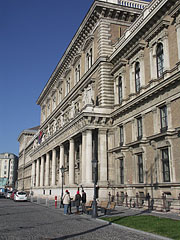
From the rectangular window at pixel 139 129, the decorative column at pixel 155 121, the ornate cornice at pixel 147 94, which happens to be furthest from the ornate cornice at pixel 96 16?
the decorative column at pixel 155 121

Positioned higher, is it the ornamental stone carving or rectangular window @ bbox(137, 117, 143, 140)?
the ornamental stone carving

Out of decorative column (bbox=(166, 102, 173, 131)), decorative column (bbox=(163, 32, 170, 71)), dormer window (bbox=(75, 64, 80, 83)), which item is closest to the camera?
decorative column (bbox=(166, 102, 173, 131))

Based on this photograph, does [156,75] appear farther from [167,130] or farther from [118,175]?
[118,175]

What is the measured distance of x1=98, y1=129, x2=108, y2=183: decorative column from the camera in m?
31.5

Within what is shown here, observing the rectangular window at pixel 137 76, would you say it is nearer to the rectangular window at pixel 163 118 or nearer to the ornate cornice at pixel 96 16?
the rectangular window at pixel 163 118

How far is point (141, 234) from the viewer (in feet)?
42.4

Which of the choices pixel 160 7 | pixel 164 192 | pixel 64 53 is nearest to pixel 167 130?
pixel 164 192

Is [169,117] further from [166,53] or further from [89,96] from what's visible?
[89,96]

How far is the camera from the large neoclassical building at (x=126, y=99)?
2283 cm

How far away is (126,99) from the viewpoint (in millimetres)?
29922

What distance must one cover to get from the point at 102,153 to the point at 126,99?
20.8 ft

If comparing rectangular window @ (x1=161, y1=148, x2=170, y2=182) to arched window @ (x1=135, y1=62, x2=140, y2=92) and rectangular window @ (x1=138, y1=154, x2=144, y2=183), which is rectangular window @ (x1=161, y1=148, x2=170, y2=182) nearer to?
rectangular window @ (x1=138, y1=154, x2=144, y2=183)

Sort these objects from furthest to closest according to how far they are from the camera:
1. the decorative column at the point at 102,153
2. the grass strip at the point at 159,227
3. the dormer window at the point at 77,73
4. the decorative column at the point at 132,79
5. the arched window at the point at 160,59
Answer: the dormer window at the point at 77,73, the decorative column at the point at 102,153, the decorative column at the point at 132,79, the arched window at the point at 160,59, the grass strip at the point at 159,227

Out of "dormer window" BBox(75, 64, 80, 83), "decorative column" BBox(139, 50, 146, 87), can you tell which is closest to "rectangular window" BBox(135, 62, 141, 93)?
"decorative column" BBox(139, 50, 146, 87)
